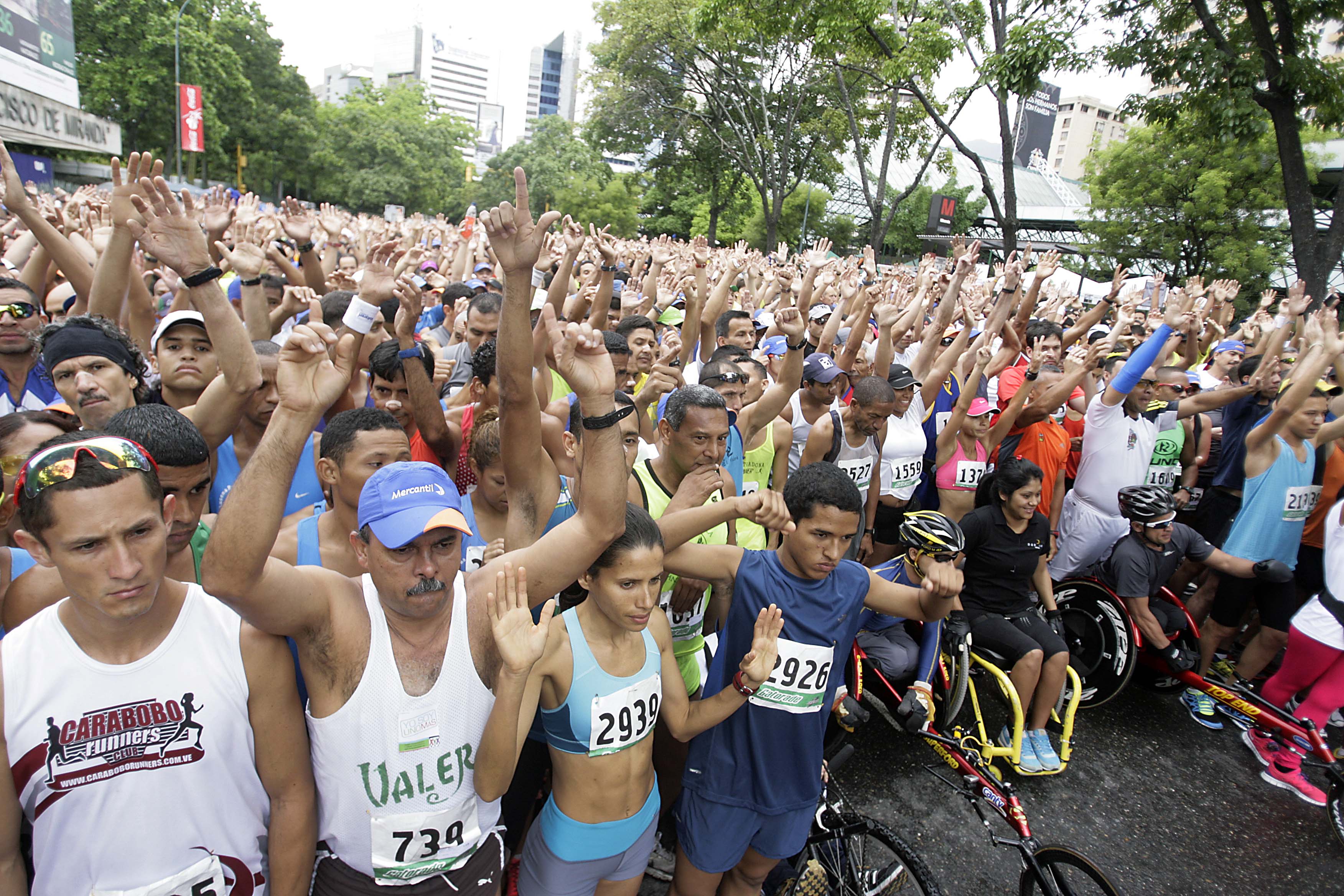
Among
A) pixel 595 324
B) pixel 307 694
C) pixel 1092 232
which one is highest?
pixel 1092 232

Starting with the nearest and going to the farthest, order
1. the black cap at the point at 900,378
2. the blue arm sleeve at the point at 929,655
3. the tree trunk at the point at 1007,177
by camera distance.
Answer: the blue arm sleeve at the point at 929,655 < the black cap at the point at 900,378 < the tree trunk at the point at 1007,177

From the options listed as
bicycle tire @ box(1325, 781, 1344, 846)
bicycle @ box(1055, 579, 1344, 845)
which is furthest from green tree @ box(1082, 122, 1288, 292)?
bicycle tire @ box(1325, 781, 1344, 846)

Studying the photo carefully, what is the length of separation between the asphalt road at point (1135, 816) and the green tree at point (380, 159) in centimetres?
5000

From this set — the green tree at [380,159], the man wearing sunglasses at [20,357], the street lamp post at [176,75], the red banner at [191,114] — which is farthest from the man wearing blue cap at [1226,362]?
the green tree at [380,159]

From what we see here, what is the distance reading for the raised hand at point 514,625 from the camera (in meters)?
1.87

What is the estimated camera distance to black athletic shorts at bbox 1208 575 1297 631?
493 centimetres

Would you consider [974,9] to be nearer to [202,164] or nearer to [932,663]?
[932,663]

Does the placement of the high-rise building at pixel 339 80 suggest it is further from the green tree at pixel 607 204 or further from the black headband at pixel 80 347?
the black headband at pixel 80 347

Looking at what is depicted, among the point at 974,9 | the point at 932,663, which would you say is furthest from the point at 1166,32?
the point at 932,663

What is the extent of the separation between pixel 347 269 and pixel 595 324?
344cm

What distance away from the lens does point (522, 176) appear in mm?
2416

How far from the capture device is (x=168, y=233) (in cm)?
262

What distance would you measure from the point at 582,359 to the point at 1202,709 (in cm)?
514

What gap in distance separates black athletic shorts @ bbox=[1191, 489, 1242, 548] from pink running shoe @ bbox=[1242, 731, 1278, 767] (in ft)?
4.68
